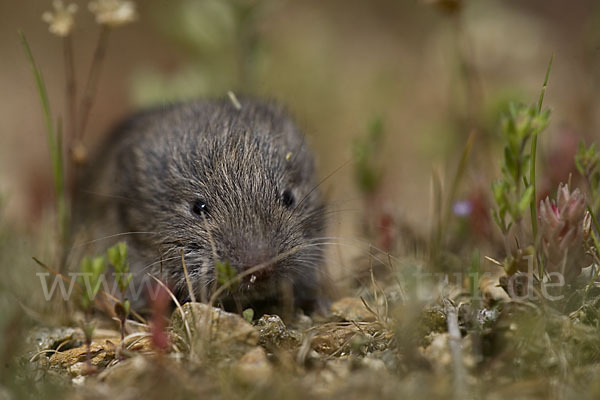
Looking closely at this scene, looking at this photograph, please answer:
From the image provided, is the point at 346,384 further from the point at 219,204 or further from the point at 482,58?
the point at 482,58

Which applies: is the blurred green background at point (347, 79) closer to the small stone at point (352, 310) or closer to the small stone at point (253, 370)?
the small stone at point (352, 310)

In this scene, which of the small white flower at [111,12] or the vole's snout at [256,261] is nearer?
the vole's snout at [256,261]

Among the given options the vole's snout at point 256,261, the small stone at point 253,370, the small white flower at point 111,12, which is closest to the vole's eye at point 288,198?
the vole's snout at point 256,261

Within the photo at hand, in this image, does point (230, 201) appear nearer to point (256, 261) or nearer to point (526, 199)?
point (256, 261)

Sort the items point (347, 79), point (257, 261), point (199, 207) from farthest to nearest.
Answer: point (347, 79)
point (199, 207)
point (257, 261)

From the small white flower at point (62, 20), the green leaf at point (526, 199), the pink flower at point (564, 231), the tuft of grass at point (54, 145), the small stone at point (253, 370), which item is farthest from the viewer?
the small white flower at point (62, 20)

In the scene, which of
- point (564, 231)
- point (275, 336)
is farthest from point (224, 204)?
point (564, 231)

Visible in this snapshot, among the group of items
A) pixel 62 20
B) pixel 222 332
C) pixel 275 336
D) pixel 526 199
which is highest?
pixel 62 20
